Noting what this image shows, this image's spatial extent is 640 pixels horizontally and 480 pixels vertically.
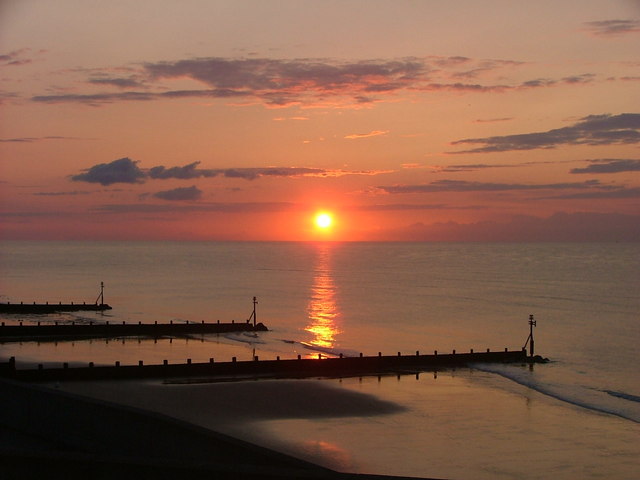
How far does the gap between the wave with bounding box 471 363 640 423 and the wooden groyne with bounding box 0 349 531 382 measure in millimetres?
2150

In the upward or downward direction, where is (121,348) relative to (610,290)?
downward

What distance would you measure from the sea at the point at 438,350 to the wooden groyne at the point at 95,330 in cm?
254

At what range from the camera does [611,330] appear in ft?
262

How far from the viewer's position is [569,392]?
44.2m

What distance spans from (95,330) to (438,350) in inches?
1172

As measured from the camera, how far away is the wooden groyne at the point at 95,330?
2322 inches

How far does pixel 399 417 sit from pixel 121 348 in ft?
96.1

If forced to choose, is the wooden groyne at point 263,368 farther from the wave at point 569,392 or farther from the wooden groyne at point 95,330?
the wooden groyne at point 95,330

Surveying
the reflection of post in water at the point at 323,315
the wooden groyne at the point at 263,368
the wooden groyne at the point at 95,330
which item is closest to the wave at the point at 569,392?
the wooden groyne at the point at 263,368

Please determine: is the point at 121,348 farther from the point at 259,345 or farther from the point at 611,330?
the point at 611,330

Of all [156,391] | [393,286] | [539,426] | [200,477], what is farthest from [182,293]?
[200,477]

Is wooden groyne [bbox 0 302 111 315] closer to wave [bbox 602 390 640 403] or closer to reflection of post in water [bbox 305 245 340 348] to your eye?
reflection of post in water [bbox 305 245 340 348]

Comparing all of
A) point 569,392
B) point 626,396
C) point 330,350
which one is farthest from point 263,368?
point 626,396

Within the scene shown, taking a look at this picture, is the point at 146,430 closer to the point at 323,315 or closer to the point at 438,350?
the point at 438,350
